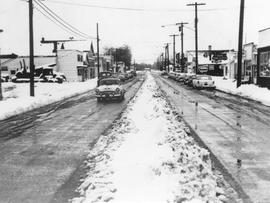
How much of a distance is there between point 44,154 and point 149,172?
4.14 m

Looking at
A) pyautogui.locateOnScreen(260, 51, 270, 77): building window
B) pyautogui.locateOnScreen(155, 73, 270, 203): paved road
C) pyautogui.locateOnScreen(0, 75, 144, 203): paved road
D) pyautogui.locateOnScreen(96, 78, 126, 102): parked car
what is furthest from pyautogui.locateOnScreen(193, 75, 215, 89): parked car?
pyautogui.locateOnScreen(0, 75, 144, 203): paved road

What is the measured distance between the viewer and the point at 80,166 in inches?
360

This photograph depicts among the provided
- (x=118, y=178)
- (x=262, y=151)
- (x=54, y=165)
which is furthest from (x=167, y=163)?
(x=262, y=151)

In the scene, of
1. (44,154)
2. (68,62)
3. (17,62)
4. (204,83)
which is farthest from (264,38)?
(17,62)

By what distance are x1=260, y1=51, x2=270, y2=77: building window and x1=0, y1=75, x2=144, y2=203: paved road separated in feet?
81.4

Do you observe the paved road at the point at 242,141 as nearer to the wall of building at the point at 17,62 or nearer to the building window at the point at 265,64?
the building window at the point at 265,64

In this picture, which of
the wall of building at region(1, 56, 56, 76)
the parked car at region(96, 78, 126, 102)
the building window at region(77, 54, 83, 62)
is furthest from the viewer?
the building window at region(77, 54, 83, 62)

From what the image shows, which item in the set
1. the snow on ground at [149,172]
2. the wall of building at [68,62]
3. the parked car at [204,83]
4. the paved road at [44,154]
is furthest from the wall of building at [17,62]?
the snow on ground at [149,172]

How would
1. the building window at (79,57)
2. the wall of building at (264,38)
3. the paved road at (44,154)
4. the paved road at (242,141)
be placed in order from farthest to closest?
the building window at (79,57), the wall of building at (264,38), the paved road at (242,141), the paved road at (44,154)

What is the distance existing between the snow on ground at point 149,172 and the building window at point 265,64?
99.0 feet

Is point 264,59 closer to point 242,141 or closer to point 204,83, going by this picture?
point 204,83

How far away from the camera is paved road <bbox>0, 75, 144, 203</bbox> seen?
733 centimetres

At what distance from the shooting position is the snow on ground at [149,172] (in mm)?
6312

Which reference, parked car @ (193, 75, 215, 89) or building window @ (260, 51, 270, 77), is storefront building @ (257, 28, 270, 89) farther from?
parked car @ (193, 75, 215, 89)
